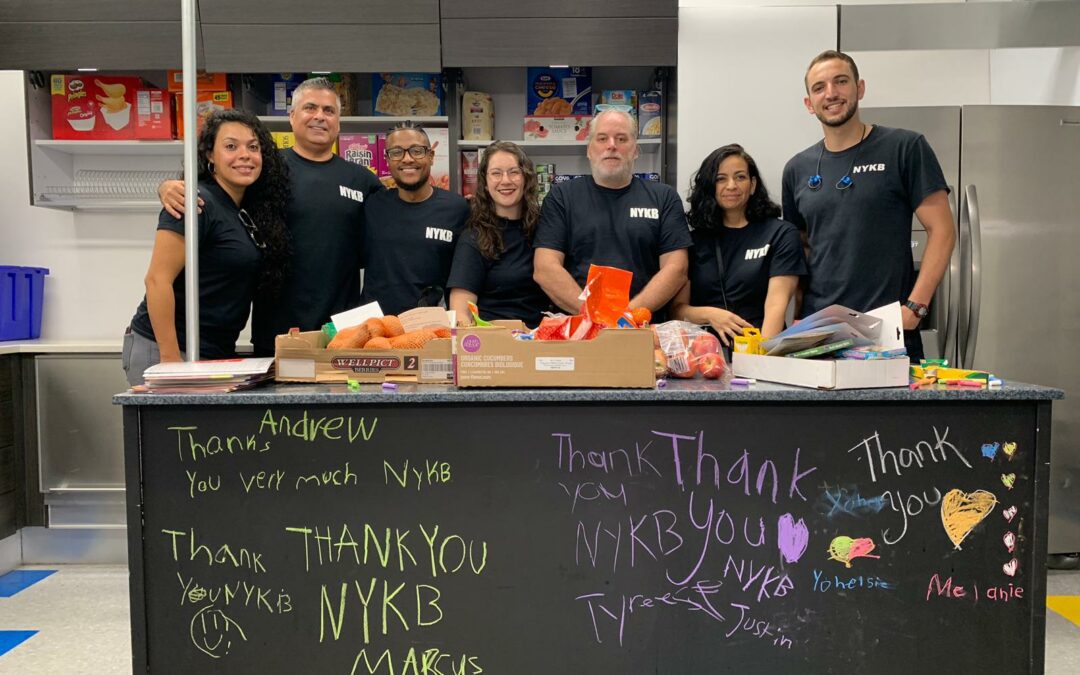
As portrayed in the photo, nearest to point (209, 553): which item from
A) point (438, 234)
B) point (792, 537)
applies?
point (792, 537)

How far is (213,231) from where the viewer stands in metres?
2.52

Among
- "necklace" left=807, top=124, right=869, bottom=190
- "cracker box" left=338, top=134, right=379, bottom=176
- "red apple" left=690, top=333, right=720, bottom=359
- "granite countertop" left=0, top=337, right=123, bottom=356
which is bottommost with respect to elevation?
"granite countertop" left=0, top=337, right=123, bottom=356

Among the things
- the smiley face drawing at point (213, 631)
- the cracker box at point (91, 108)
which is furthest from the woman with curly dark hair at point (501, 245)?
the cracker box at point (91, 108)

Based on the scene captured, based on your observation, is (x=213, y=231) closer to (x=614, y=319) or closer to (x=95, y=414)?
(x=614, y=319)

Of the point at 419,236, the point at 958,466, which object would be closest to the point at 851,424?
the point at 958,466

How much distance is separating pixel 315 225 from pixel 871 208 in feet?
6.77

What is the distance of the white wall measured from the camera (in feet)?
13.9

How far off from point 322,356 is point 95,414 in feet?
7.56

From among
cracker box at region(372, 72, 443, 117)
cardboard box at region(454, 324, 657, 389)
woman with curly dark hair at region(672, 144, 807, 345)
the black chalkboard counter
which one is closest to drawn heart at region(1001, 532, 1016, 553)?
the black chalkboard counter

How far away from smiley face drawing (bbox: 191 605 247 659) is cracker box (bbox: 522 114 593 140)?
113 inches

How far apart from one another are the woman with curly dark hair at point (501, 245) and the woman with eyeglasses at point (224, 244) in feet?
2.27

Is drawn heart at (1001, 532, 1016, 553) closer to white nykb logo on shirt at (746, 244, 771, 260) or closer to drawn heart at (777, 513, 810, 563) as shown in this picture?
drawn heart at (777, 513, 810, 563)

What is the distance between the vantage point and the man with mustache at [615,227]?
9.66ft

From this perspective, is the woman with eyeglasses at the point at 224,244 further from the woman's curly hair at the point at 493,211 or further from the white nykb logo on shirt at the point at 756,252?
the white nykb logo on shirt at the point at 756,252
